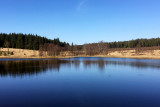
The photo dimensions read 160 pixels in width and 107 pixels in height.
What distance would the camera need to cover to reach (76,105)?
923 cm

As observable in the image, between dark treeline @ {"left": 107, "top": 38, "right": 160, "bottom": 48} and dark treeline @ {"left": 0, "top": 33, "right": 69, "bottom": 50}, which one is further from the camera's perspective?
dark treeline @ {"left": 107, "top": 38, "right": 160, "bottom": 48}

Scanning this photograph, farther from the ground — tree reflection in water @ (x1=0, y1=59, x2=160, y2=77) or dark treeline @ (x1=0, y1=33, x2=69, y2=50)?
dark treeline @ (x1=0, y1=33, x2=69, y2=50)

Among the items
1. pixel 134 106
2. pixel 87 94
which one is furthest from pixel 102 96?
pixel 134 106

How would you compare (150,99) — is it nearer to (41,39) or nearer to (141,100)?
(141,100)

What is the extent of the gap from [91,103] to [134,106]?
3.03 metres

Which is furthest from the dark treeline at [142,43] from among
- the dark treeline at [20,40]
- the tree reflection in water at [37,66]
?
the dark treeline at [20,40]

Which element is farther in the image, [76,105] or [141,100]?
[141,100]

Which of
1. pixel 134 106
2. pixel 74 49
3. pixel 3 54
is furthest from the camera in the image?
pixel 74 49

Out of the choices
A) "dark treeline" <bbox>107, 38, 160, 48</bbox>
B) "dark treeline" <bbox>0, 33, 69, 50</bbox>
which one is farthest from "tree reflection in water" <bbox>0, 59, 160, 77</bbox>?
"dark treeline" <bbox>107, 38, 160, 48</bbox>

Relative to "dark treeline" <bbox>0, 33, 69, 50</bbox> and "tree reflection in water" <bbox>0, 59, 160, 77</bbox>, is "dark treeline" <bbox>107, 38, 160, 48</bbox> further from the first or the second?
"dark treeline" <bbox>0, 33, 69, 50</bbox>

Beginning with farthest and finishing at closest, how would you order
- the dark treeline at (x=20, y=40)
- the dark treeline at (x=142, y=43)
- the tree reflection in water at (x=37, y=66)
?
the dark treeline at (x=142, y=43), the dark treeline at (x=20, y=40), the tree reflection in water at (x=37, y=66)

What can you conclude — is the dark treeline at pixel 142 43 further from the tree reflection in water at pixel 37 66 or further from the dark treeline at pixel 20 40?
the dark treeline at pixel 20 40

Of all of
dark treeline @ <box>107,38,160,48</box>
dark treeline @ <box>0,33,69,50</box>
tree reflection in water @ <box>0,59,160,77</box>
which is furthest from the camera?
dark treeline @ <box>107,38,160,48</box>

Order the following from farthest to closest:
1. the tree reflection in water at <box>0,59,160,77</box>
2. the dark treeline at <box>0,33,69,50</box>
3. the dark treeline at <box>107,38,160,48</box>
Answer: the dark treeline at <box>107,38,160,48</box>, the dark treeline at <box>0,33,69,50</box>, the tree reflection in water at <box>0,59,160,77</box>
